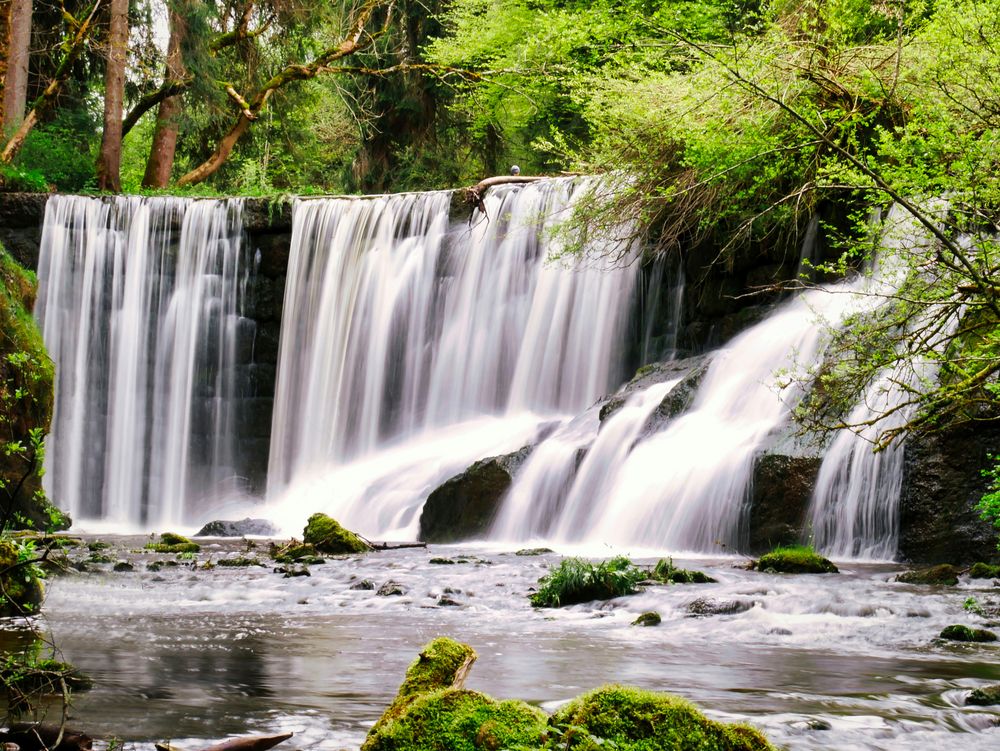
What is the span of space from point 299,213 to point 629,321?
787 cm

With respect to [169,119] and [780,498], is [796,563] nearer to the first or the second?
[780,498]

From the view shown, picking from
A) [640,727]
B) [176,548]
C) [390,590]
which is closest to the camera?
[640,727]

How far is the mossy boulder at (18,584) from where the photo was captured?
6.91 m

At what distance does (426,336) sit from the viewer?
2105cm

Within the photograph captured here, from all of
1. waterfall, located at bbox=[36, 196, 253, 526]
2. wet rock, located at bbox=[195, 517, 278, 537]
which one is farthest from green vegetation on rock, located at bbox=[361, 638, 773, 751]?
waterfall, located at bbox=[36, 196, 253, 526]

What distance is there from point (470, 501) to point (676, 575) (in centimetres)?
565

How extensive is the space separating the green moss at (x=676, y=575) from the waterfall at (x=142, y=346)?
1403 cm

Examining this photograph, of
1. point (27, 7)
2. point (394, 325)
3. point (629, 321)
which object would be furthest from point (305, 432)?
point (27, 7)

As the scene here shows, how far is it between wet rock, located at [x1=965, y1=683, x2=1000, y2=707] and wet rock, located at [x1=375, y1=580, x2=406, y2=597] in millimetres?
4944

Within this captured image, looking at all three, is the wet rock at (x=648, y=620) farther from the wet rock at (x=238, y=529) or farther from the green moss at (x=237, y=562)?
the wet rock at (x=238, y=529)

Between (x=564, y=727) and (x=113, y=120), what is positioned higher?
(x=113, y=120)

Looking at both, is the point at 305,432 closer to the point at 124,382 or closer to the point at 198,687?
the point at 124,382

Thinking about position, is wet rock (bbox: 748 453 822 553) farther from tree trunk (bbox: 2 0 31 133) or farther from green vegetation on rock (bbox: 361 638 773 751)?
tree trunk (bbox: 2 0 31 133)

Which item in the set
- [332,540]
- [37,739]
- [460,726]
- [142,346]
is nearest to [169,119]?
[142,346]
